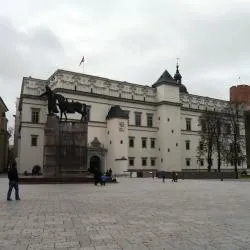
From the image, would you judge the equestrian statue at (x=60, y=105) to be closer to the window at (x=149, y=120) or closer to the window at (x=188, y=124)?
the window at (x=149, y=120)

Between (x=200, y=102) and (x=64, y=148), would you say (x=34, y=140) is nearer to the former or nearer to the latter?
(x=64, y=148)

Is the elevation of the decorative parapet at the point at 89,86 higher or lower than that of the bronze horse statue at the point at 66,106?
higher

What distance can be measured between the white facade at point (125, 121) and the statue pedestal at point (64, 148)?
2864 cm

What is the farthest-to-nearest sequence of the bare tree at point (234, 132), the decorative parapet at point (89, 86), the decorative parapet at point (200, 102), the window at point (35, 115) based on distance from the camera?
the decorative parapet at point (200, 102) < the window at point (35, 115) < the decorative parapet at point (89, 86) < the bare tree at point (234, 132)

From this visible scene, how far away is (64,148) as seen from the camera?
33.1m

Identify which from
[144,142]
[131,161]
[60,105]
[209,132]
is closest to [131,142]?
[144,142]

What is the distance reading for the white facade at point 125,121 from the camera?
62625 mm

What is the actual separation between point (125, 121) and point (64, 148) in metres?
33.6

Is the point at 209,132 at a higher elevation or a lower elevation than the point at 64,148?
higher

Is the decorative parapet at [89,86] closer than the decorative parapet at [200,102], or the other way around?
the decorative parapet at [89,86]

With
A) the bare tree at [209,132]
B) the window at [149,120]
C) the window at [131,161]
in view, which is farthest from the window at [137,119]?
the bare tree at [209,132]

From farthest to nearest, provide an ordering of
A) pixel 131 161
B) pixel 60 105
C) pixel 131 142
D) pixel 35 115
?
pixel 131 142 < pixel 131 161 < pixel 35 115 < pixel 60 105

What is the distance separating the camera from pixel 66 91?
62.3 metres

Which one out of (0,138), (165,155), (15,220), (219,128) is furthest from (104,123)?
(15,220)
